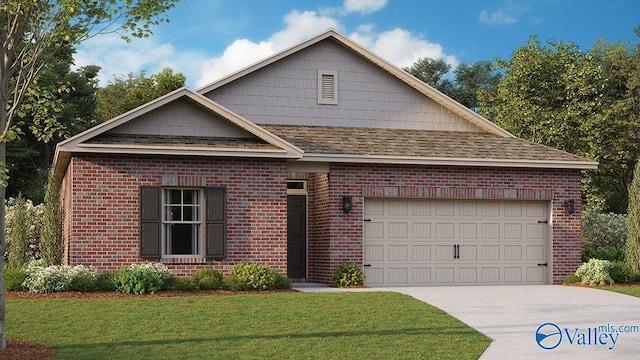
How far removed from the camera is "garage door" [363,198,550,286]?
19.7 meters

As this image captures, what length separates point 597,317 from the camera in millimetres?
14359

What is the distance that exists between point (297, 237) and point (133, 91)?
29.3 m

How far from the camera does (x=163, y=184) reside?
17859mm

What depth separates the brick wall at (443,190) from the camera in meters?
19.4

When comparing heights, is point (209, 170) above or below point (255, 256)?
above

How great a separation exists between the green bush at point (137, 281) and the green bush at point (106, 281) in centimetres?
13

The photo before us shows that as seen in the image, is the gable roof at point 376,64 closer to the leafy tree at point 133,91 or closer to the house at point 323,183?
the house at point 323,183

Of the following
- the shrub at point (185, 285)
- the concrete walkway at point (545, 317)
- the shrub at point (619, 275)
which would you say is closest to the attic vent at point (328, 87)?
the concrete walkway at point (545, 317)

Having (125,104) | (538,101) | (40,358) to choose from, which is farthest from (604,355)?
(125,104)

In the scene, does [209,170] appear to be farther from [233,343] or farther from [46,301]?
[233,343]

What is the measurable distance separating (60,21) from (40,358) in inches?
180

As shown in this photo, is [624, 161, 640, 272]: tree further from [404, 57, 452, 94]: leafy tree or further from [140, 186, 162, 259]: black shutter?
[404, 57, 452, 94]: leafy tree
